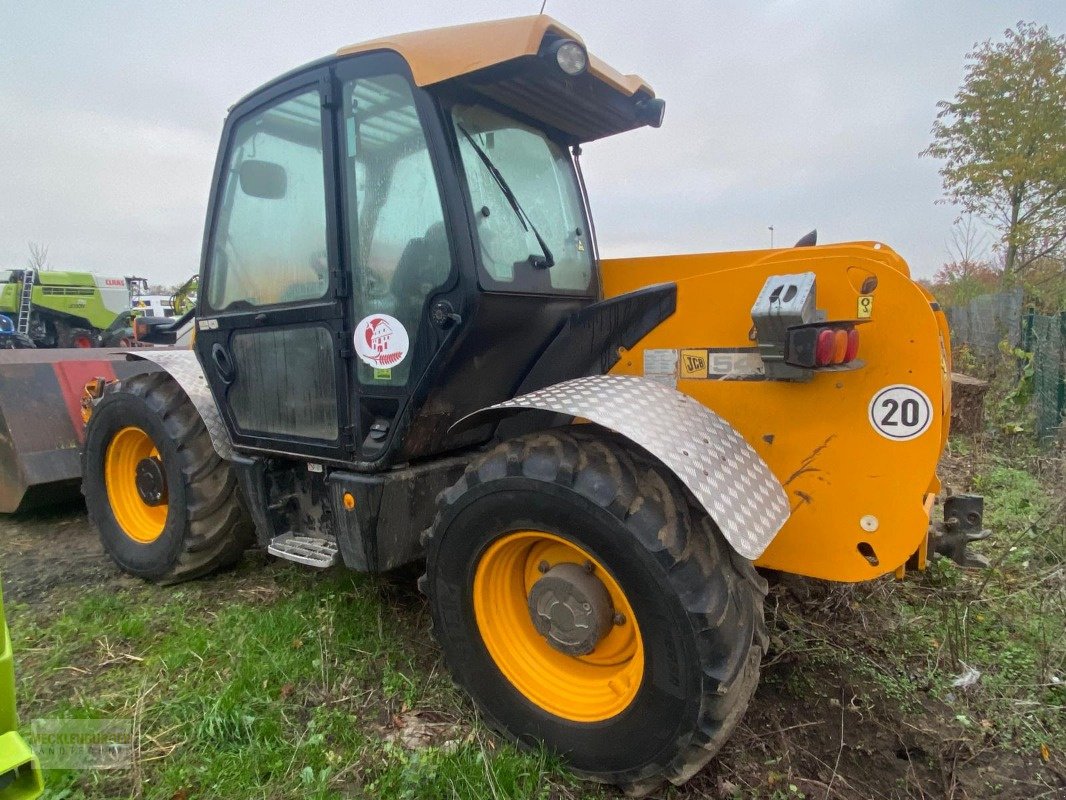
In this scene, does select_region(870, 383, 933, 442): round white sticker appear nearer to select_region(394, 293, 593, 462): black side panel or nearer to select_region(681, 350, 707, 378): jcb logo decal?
select_region(681, 350, 707, 378): jcb logo decal

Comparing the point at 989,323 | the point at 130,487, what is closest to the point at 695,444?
the point at 130,487

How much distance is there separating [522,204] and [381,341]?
0.79 m

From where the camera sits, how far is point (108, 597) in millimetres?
3453

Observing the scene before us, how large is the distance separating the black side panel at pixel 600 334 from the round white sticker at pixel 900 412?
2.40ft

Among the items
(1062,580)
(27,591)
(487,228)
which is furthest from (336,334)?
(1062,580)

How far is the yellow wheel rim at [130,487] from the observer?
3854mm

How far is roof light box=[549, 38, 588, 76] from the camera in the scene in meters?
2.10

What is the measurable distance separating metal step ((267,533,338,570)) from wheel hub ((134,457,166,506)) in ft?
3.51

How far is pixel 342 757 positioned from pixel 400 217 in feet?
6.38

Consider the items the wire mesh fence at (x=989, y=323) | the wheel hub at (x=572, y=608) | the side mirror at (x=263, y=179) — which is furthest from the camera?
the wire mesh fence at (x=989, y=323)

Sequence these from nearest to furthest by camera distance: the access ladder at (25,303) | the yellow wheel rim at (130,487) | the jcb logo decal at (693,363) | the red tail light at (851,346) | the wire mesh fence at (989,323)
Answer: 1. the red tail light at (851,346)
2. the jcb logo decal at (693,363)
3. the yellow wheel rim at (130,487)
4. the wire mesh fence at (989,323)
5. the access ladder at (25,303)

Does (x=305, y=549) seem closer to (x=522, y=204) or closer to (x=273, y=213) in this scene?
(x=273, y=213)

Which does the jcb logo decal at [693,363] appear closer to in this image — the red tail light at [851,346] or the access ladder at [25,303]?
the red tail light at [851,346]

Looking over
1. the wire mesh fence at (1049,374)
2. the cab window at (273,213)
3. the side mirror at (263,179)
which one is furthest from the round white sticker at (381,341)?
the wire mesh fence at (1049,374)
